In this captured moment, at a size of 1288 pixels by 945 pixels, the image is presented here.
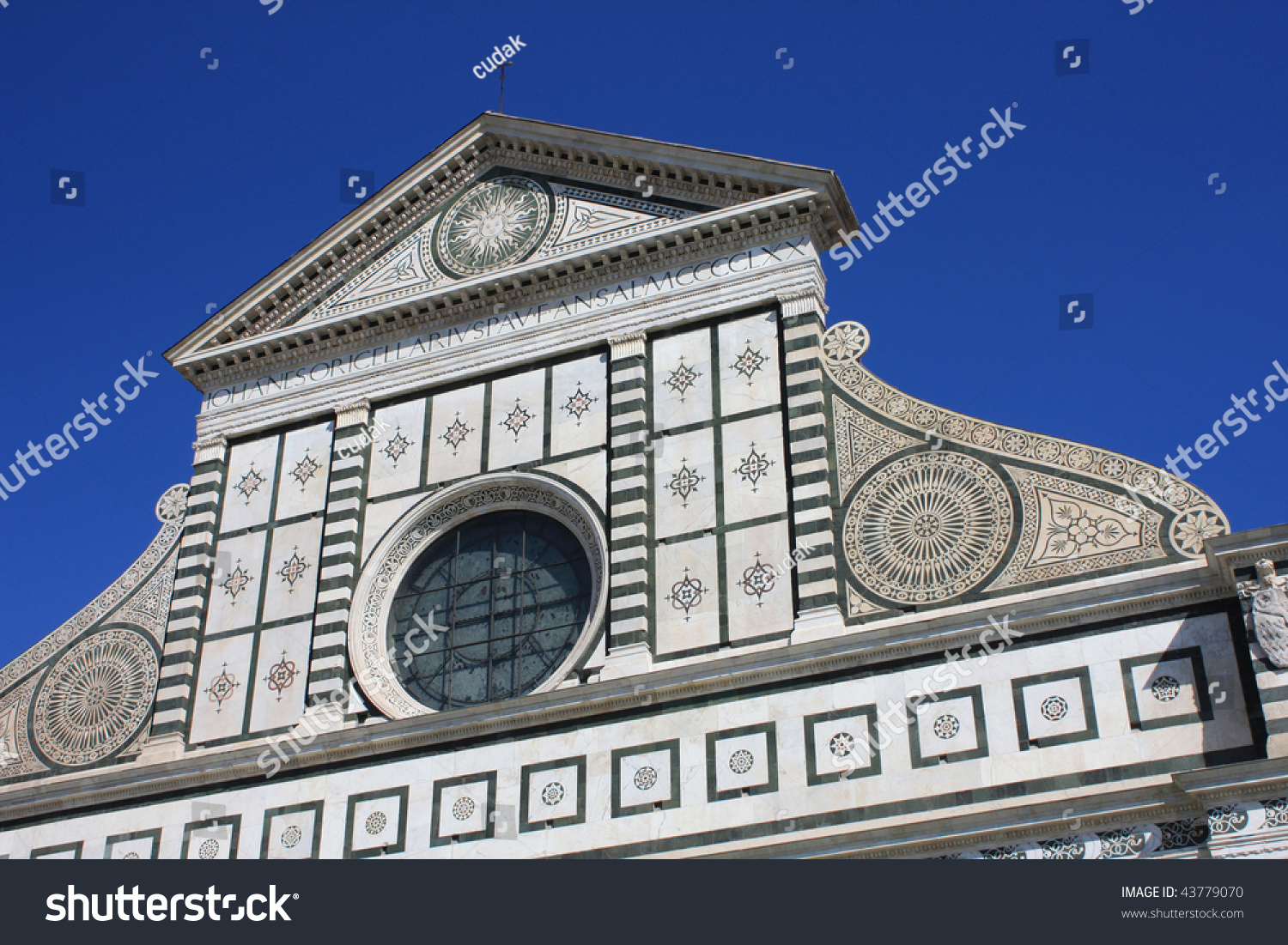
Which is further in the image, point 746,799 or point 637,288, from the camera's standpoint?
point 637,288

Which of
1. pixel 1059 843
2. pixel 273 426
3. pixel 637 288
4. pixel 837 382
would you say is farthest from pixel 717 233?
pixel 1059 843

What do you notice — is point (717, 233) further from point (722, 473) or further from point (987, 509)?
point (987, 509)

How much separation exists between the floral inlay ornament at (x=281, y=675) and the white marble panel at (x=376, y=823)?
2091mm

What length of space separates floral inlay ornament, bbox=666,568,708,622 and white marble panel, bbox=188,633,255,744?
5481 millimetres

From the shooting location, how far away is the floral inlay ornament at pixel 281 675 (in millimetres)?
18922

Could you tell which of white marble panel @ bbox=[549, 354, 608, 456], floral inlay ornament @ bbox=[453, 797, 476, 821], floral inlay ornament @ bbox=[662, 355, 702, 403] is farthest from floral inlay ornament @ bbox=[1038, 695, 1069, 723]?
white marble panel @ bbox=[549, 354, 608, 456]

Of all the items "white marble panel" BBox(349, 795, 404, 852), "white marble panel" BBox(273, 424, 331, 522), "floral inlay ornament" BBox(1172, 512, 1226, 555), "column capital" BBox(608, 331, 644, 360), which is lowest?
"white marble panel" BBox(349, 795, 404, 852)

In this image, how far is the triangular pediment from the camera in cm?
1947

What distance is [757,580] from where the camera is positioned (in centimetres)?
1709

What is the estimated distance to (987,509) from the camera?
16.5 m

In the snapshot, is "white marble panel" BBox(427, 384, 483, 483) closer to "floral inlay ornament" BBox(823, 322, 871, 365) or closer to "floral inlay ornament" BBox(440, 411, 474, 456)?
"floral inlay ornament" BBox(440, 411, 474, 456)

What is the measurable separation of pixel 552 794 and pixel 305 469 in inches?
243

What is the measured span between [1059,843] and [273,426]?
11.6 meters

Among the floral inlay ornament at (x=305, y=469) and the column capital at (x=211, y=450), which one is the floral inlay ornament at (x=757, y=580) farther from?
the column capital at (x=211, y=450)
